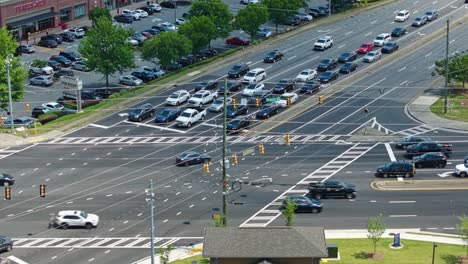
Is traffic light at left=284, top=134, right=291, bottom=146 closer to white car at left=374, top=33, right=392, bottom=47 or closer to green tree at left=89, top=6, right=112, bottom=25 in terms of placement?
white car at left=374, top=33, right=392, bottom=47

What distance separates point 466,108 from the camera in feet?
380

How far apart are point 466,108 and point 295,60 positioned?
27.7 m

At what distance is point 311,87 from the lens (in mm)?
122375

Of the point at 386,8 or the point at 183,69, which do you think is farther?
the point at 386,8

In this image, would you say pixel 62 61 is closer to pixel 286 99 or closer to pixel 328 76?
pixel 286 99

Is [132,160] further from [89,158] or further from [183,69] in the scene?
A: [183,69]

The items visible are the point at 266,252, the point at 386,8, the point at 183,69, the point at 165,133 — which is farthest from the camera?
the point at 386,8

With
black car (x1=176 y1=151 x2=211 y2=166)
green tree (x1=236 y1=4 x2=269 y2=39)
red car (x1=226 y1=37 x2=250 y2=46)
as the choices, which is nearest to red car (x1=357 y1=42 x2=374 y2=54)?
green tree (x1=236 y1=4 x2=269 y2=39)

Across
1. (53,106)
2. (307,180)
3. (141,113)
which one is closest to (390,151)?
(307,180)

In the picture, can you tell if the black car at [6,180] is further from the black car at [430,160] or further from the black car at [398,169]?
the black car at [430,160]

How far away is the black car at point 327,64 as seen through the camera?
429ft

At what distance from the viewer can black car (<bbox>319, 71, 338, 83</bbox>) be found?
4927 inches

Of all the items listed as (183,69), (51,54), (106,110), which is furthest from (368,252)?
(51,54)

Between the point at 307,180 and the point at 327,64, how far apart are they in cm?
4003
